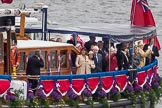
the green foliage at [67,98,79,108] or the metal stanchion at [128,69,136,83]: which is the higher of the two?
the metal stanchion at [128,69,136,83]

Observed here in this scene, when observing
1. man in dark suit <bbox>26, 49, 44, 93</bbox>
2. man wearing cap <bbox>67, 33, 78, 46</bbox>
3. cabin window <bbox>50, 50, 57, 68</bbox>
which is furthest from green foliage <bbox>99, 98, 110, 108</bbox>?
man wearing cap <bbox>67, 33, 78, 46</bbox>

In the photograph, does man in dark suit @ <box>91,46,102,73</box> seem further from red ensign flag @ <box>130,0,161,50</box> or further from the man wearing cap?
red ensign flag @ <box>130,0,161,50</box>

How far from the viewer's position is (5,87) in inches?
754

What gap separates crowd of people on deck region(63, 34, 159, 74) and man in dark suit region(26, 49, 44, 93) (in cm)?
135

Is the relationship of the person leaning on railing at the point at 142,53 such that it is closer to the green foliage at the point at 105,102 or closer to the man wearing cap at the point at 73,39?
the man wearing cap at the point at 73,39

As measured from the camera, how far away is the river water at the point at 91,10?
161 feet

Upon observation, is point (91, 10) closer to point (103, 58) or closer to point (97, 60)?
point (103, 58)

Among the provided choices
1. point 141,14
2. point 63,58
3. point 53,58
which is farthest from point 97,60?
point 141,14

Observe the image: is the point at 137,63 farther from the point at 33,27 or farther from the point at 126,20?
the point at 126,20

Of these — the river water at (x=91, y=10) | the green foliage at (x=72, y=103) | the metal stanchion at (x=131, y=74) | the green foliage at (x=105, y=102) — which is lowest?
the river water at (x=91, y=10)

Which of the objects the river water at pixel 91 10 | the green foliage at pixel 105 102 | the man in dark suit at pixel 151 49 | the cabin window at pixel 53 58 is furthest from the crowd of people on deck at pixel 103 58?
the river water at pixel 91 10

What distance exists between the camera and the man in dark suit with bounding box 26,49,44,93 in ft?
65.2

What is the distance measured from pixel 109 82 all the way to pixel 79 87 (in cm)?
104

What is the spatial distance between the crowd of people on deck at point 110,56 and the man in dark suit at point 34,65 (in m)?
1.35
